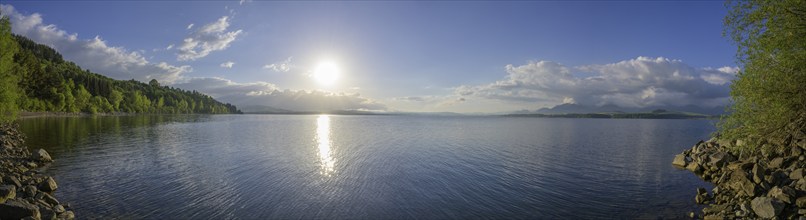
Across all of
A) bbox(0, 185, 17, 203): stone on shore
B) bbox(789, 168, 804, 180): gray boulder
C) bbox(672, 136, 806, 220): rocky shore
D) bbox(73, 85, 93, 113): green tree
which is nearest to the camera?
bbox(0, 185, 17, 203): stone on shore

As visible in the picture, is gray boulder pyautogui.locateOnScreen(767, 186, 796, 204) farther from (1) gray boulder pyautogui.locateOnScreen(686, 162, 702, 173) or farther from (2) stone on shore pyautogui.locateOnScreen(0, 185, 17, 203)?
(2) stone on shore pyautogui.locateOnScreen(0, 185, 17, 203)

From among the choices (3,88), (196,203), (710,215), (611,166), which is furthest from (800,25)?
(3,88)

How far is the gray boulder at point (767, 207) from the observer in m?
17.8

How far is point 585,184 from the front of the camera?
30.5 m

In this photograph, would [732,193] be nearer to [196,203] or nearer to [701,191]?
[701,191]

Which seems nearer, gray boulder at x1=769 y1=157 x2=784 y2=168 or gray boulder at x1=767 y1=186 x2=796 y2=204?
gray boulder at x1=767 y1=186 x2=796 y2=204

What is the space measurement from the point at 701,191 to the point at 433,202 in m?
19.3

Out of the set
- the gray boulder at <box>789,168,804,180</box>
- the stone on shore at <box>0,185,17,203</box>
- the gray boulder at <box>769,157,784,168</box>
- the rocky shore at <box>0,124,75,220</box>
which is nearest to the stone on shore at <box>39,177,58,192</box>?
the rocky shore at <box>0,124,75,220</box>

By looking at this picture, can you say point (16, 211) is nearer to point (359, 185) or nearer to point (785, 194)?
point (359, 185)

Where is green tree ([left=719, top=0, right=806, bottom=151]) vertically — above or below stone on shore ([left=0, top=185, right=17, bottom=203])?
above

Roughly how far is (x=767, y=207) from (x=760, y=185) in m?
5.87

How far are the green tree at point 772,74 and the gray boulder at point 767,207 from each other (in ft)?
33.0

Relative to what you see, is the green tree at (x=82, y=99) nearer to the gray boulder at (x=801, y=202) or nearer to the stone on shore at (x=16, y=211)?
the stone on shore at (x=16, y=211)

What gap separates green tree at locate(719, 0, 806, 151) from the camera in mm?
23734
